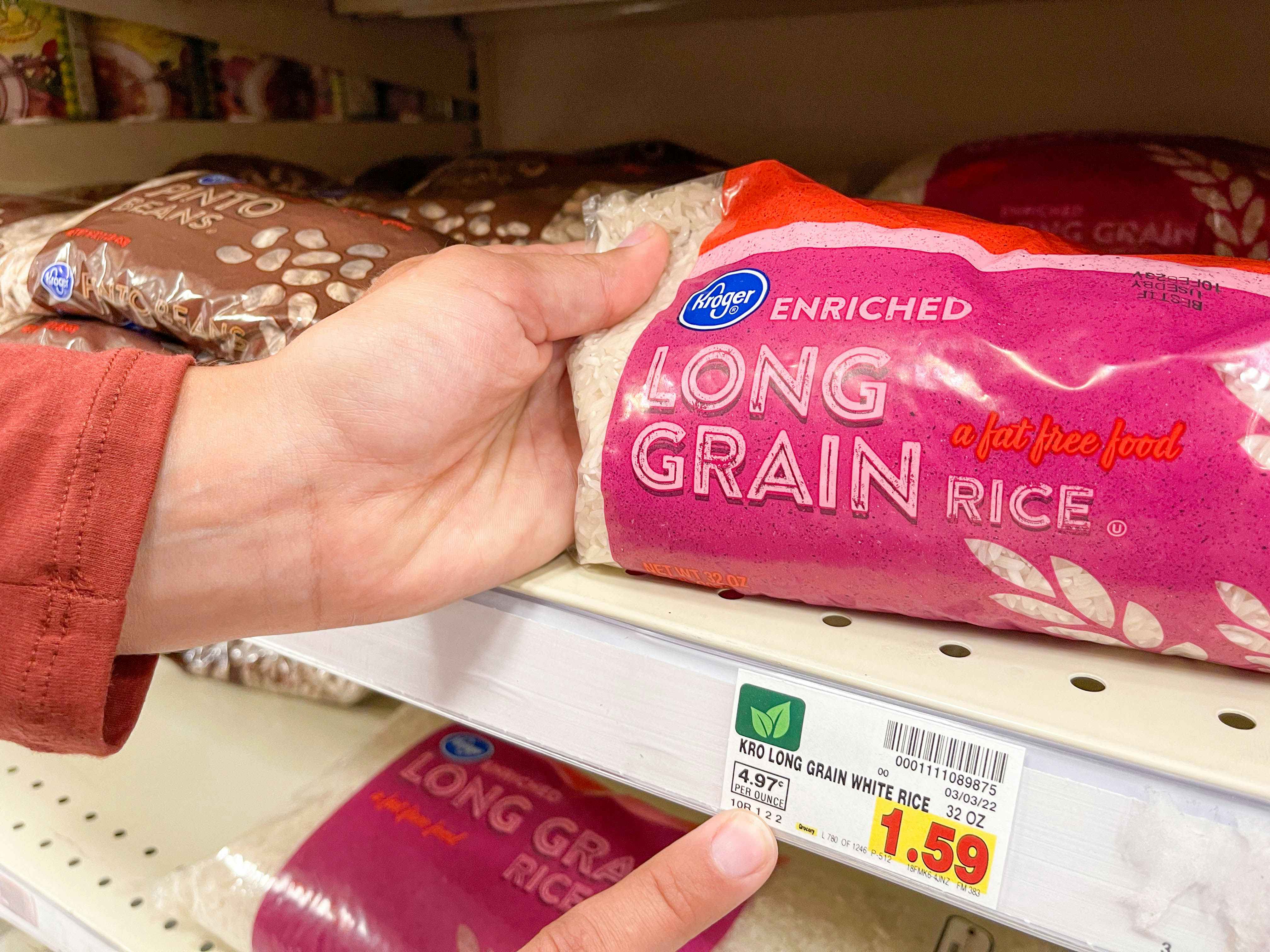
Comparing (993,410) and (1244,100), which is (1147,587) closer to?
(993,410)

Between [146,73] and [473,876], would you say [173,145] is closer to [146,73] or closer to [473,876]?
[146,73]

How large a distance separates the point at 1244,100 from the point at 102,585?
4.14 ft

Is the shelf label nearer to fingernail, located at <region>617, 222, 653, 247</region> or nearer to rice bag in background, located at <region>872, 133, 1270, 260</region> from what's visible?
fingernail, located at <region>617, 222, 653, 247</region>

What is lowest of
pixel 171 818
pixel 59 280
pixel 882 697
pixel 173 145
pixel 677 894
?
pixel 171 818

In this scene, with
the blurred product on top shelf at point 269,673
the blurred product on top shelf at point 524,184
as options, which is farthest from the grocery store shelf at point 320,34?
the blurred product on top shelf at point 269,673

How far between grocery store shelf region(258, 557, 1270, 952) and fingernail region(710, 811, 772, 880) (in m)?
0.04

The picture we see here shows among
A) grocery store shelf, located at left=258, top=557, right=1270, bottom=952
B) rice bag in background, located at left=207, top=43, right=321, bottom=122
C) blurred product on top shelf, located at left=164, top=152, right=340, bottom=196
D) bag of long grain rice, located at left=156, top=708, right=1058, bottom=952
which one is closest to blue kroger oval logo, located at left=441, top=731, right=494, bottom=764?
bag of long grain rice, located at left=156, top=708, right=1058, bottom=952

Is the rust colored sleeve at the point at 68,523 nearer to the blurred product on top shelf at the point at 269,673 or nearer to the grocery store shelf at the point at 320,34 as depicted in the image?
the blurred product on top shelf at the point at 269,673

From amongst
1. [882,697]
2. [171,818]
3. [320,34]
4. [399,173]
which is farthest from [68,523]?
[320,34]

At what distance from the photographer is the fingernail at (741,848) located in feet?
1.39

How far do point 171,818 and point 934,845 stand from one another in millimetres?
753

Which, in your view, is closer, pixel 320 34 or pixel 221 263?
pixel 221 263

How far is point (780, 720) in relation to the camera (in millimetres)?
435

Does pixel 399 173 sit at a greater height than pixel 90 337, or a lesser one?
greater
